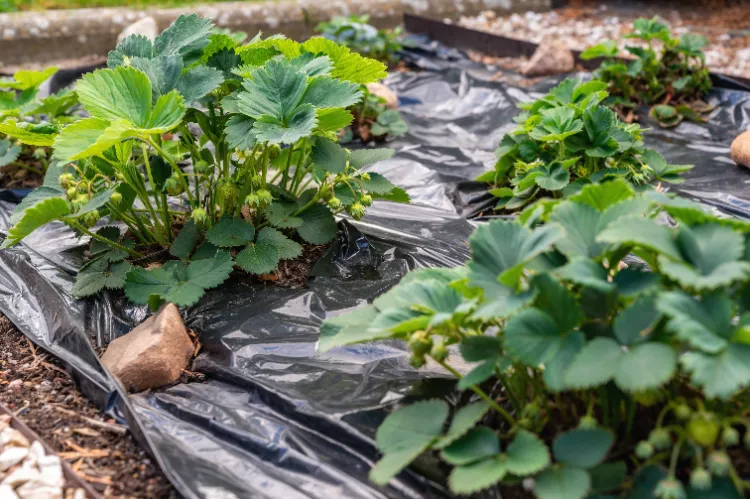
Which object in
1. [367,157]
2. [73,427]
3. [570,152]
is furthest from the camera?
[570,152]

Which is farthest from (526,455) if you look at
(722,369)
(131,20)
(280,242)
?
(131,20)

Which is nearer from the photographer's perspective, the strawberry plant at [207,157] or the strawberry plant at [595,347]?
the strawberry plant at [595,347]

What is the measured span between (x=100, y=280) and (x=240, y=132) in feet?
1.71

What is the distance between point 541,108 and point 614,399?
4.85 ft

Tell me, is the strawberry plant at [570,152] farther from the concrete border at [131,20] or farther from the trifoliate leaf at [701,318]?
the concrete border at [131,20]

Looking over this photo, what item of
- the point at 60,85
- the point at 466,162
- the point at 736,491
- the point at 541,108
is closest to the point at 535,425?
the point at 736,491

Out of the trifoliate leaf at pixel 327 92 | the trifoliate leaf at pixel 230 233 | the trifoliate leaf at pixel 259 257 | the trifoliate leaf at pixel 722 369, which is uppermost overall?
the trifoliate leaf at pixel 327 92

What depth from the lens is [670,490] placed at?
889 millimetres

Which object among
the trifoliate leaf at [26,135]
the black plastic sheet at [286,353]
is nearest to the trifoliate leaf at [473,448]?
the black plastic sheet at [286,353]

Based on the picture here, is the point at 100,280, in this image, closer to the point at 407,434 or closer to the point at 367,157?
the point at 367,157

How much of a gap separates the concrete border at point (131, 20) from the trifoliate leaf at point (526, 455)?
3919 mm

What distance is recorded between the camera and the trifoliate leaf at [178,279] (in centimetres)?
162

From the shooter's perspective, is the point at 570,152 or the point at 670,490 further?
the point at 570,152

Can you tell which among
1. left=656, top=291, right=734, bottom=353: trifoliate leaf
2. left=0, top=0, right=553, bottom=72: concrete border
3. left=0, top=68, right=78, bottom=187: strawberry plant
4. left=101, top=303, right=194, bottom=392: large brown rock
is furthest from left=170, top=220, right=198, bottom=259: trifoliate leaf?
left=0, top=0, right=553, bottom=72: concrete border
